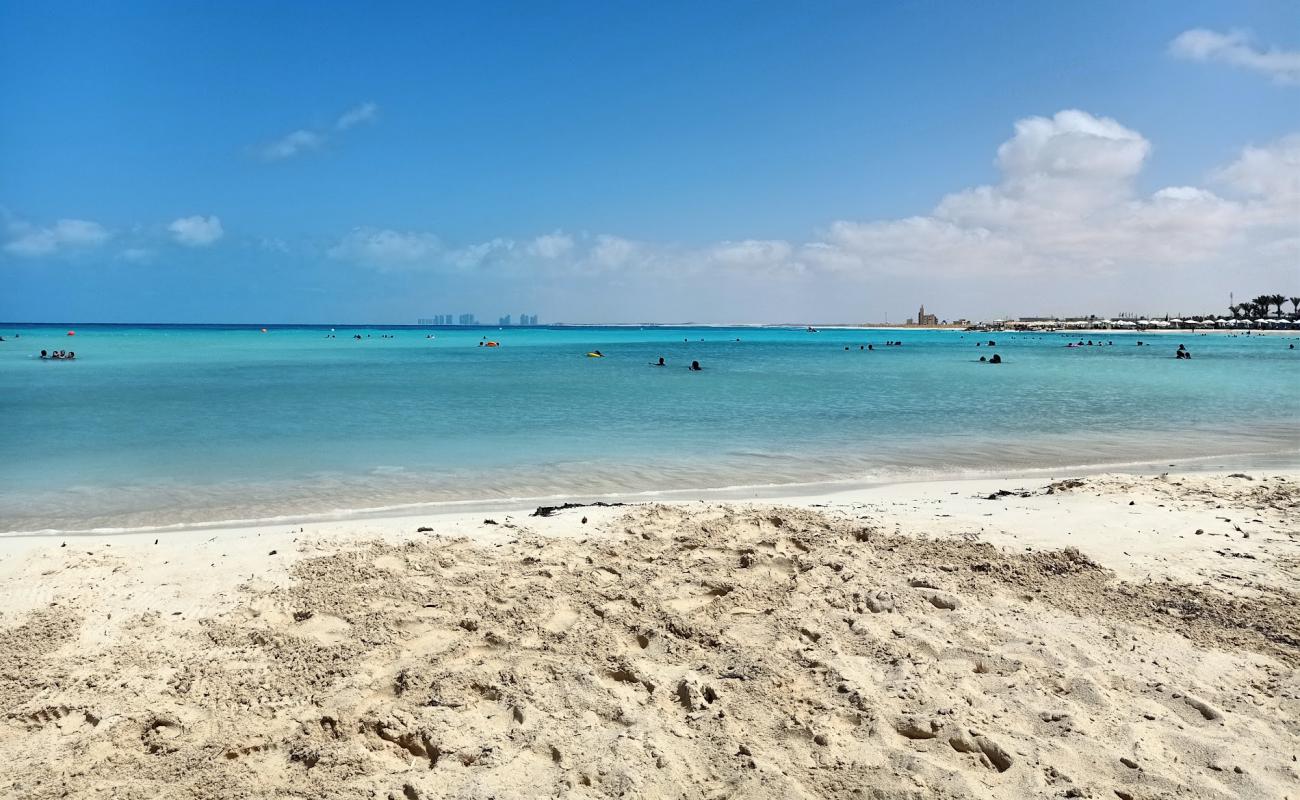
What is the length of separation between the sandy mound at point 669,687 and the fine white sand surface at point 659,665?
0.02m

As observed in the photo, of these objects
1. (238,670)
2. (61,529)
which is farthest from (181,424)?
(238,670)

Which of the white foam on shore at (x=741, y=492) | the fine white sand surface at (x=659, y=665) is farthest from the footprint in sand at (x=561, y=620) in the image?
the white foam on shore at (x=741, y=492)

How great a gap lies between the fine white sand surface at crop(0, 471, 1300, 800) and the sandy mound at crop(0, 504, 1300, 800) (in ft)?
0.06

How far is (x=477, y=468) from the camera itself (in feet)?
39.1

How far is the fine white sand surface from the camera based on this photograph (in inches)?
135

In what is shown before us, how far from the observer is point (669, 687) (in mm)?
4125

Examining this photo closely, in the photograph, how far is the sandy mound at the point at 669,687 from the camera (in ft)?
11.2

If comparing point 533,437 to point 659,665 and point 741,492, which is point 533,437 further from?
point 659,665

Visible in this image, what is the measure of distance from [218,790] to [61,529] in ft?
23.3

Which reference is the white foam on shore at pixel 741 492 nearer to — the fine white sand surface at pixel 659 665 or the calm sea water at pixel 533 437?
the calm sea water at pixel 533 437

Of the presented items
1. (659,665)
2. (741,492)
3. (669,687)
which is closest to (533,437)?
(741,492)

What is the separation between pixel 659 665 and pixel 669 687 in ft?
0.80

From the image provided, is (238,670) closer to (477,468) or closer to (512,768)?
(512,768)

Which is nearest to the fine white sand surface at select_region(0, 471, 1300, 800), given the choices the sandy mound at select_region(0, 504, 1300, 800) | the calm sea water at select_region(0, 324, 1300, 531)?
the sandy mound at select_region(0, 504, 1300, 800)
